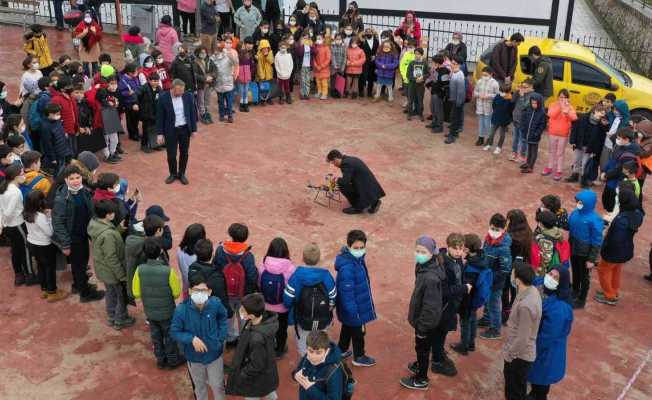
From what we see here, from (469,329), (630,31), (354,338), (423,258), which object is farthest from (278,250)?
(630,31)

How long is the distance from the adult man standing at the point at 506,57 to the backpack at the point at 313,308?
950 cm

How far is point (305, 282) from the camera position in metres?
6.46

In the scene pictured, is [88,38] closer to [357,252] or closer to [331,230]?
[331,230]

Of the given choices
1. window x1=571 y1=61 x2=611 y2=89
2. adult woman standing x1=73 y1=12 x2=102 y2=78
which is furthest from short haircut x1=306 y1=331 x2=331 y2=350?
adult woman standing x1=73 y1=12 x2=102 y2=78

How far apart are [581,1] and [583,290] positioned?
4080 cm

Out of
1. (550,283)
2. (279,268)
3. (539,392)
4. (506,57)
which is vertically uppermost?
(506,57)

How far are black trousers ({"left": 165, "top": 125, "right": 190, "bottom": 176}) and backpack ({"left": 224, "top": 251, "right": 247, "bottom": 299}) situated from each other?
15.6ft

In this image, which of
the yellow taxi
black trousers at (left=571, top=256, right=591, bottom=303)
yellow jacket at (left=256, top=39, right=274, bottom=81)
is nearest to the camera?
black trousers at (left=571, top=256, right=591, bottom=303)

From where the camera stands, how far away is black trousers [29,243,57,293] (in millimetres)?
7992

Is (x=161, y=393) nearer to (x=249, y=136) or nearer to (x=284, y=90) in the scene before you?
(x=249, y=136)

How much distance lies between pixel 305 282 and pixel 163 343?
5.52ft

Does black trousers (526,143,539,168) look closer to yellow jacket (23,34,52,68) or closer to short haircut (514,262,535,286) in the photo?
short haircut (514,262,535,286)

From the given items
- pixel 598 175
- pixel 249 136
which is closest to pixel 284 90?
pixel 249 136

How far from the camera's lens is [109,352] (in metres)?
7.35
